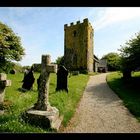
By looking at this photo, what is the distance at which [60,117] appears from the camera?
30.3 feet

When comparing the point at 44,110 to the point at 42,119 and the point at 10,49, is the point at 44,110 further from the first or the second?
the point at 10,49

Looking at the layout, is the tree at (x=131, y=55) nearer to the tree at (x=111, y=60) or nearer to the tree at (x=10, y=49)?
the tree at (x=10, y=49)

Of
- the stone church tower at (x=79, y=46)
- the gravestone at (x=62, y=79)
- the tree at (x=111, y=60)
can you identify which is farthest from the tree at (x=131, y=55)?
the tree at (x=111, y=60)

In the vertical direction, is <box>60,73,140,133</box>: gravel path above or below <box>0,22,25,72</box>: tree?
below

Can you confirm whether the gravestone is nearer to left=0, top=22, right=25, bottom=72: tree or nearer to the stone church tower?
left=0, top=22, right=25, bottom=72: tree

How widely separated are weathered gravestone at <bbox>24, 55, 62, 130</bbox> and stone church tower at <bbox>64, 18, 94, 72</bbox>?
40.5 m

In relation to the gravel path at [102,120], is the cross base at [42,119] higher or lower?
higher

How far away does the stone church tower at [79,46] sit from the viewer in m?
50.2

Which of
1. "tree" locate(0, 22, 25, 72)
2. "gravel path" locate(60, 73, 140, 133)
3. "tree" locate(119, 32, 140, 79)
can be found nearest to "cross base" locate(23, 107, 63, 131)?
"gravel path" locate(60, 73, 140, 133)

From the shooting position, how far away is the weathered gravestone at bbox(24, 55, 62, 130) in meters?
7.97

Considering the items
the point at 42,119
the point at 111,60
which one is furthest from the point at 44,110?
the point at 111,60

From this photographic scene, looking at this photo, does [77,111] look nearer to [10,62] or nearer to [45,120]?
[45,120]
